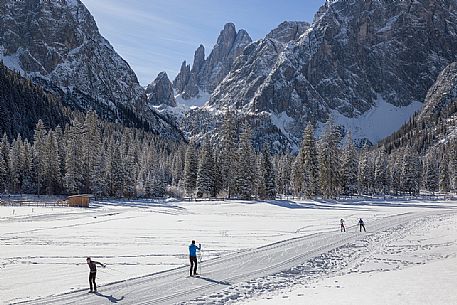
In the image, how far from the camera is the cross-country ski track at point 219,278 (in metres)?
18.3

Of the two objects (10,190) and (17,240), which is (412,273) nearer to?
(17,240)

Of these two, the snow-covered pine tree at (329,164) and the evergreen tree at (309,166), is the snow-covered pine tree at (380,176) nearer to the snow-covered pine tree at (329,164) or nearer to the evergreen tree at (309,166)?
the snow-covered pine tree at (329,164)

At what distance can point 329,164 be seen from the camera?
89375mm

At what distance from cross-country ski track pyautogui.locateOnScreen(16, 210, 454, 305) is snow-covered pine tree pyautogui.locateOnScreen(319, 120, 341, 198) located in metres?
54.0

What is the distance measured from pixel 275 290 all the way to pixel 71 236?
2229 centimetres

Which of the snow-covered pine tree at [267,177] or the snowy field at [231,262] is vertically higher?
the snow-covered pine tree at [267,177]

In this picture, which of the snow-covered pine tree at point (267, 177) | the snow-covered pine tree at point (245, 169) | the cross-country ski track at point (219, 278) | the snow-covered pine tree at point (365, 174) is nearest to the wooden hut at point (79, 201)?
the snow-covered pine tree at point (245, 169)

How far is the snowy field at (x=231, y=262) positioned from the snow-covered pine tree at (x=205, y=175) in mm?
36548

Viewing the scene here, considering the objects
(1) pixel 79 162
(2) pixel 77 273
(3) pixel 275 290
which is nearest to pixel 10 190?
(1) pixel 79 162

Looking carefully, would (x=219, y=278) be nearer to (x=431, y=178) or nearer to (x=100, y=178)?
(x=100, y=178)

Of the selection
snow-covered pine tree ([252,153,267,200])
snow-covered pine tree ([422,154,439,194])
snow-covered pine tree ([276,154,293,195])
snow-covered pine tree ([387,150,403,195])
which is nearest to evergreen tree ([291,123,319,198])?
snow-covered pine tree ([252,153,267,200])

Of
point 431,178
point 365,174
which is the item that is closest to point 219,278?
point 365,174

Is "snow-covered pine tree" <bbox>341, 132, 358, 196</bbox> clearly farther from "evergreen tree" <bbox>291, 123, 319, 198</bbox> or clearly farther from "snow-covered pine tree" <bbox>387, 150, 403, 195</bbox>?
"snow-covered pine tree" <bbox>387, 150, 403, 195</bbox>

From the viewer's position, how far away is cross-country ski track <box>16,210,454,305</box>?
719 inches
